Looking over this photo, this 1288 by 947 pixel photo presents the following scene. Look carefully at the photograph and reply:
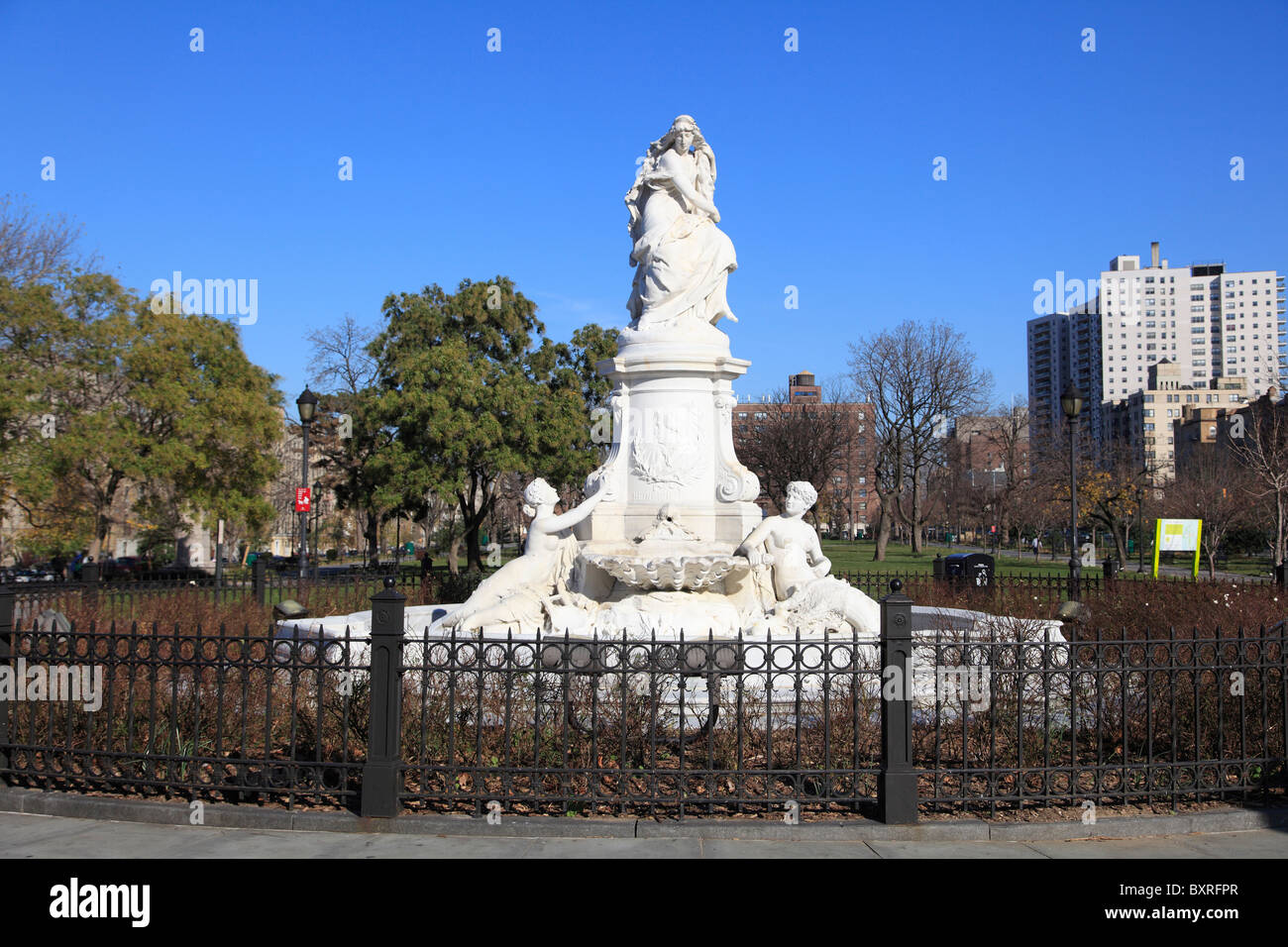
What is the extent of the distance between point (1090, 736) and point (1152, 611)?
259 inches

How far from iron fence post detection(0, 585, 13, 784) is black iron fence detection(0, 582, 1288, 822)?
2cm

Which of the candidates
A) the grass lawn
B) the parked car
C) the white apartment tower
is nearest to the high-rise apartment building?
the white apartment tower

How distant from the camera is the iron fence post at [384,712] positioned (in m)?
6.34

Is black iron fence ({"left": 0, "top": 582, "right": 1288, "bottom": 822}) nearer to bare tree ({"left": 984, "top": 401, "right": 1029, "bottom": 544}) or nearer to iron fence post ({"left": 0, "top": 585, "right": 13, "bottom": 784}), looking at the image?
iron fence post ({"left": 0, "top": 585, "right": 13, "bottom": 784})

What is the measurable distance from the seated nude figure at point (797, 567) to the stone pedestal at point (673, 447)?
920mm

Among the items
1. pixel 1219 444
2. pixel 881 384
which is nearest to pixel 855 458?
pixel 881 384

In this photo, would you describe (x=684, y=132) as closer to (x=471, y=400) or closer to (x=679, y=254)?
(x=679, y=254)

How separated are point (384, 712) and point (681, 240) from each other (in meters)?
7.57

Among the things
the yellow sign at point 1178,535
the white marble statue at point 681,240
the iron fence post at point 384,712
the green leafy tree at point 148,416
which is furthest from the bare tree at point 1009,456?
the iron fence post at point 384,712

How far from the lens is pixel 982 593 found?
17219 mm

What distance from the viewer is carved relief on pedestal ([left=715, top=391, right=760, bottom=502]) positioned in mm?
11633

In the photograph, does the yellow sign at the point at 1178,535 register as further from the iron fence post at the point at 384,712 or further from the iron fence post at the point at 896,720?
the iron fence post at the point at 384,712
